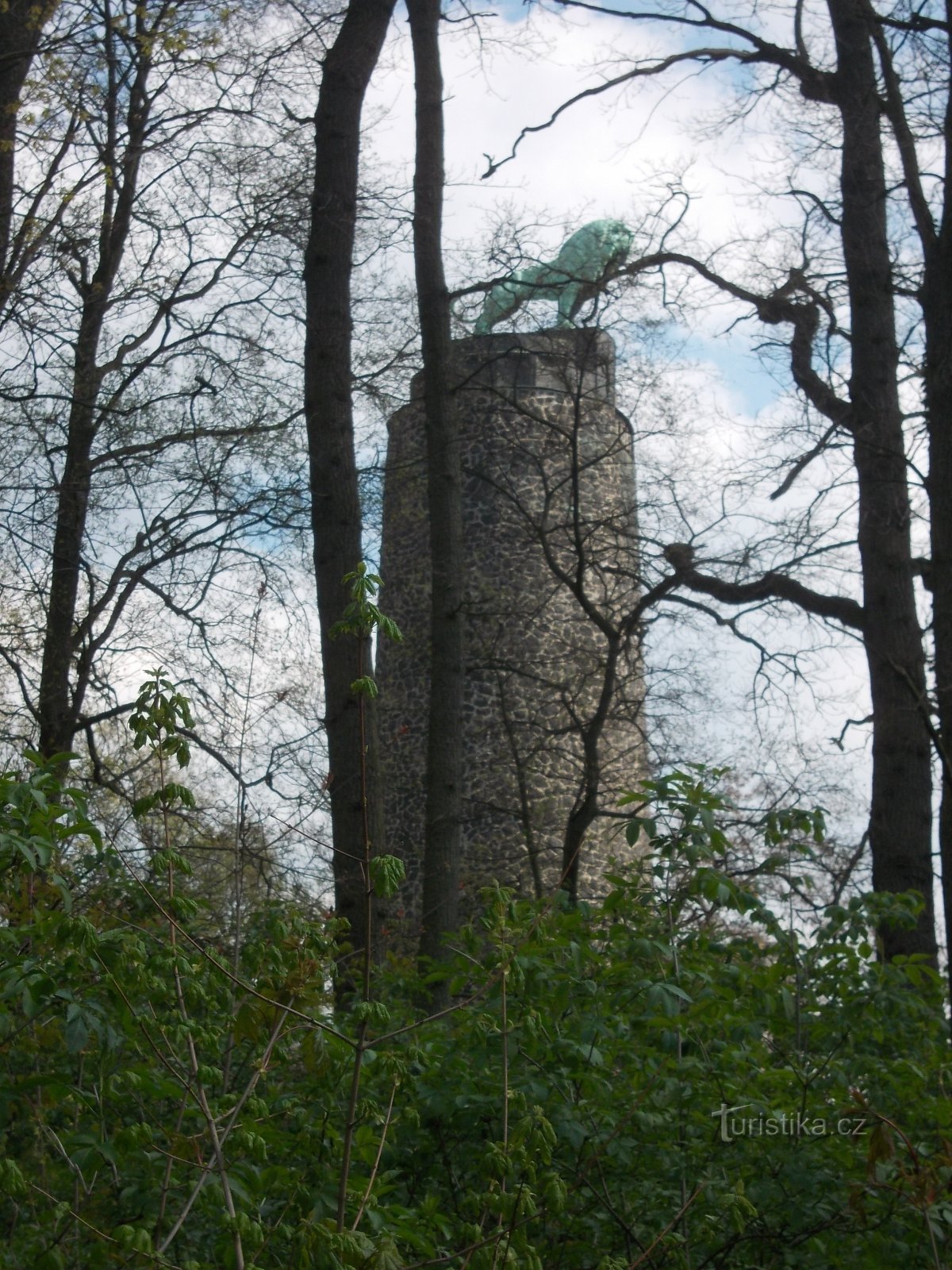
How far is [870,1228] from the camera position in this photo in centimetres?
331

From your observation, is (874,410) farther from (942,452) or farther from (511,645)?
(511,645)

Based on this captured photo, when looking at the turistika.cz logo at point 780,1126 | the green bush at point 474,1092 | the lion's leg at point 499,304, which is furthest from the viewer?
the lion's leg at point 499,304

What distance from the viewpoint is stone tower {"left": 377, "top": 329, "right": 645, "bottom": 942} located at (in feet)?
42.3

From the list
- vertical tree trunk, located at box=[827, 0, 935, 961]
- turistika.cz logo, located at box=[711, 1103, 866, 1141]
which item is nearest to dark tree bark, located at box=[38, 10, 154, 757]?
vertical tree trunk, located at box=[827, 0, 935, 961]

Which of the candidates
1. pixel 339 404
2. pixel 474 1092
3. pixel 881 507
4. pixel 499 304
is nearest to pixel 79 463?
pixel 339 404

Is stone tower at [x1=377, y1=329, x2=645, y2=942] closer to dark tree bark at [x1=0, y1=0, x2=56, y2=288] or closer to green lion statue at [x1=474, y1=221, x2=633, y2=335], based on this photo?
green lion statue at [x1=474, y1=221, x2=633, y2=335]

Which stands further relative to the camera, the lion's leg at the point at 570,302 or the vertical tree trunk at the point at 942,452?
the lion's leg at the point at 570,302

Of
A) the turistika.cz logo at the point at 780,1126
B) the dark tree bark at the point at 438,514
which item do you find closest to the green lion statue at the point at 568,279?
the dark tree bark at the point at 438,514

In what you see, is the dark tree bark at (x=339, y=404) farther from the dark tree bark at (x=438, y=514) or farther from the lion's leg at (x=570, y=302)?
the lion's leg at (x=570, y=302)

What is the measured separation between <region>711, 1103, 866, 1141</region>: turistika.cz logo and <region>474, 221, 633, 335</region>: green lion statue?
7039 mm

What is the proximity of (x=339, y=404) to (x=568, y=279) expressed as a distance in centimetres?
307

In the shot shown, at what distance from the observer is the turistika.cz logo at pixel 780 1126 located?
135 inches

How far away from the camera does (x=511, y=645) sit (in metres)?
14.3

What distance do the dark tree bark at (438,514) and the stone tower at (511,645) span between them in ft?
6.97
